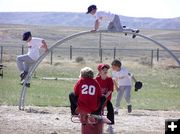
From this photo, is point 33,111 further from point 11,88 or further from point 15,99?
point 11,88

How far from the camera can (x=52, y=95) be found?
61.0 ft

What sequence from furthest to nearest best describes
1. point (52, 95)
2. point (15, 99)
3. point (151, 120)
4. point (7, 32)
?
point (7, 32), point (52, 95), point (15, 99), point (151, 120)

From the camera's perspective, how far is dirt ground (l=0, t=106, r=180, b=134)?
37.5 feet

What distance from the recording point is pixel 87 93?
9.24 m

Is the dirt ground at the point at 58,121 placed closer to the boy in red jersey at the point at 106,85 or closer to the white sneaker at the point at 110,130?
the white sneaker at the point at 110,130

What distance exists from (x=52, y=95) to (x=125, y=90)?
15.3ft

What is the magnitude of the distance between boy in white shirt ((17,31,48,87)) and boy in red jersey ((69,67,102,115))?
5.38 meters

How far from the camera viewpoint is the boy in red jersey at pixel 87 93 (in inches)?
364

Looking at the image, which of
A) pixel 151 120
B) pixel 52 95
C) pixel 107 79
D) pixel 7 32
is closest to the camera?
pixel 107 79

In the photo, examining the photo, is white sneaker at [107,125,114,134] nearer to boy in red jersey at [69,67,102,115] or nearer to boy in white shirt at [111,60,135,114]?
boy in red jersey at [69,67,102,115]

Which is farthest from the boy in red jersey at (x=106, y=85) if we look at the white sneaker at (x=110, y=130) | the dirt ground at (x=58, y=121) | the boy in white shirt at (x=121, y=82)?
the boy in white shirt at (x=121, y=82)

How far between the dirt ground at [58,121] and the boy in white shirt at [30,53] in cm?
109

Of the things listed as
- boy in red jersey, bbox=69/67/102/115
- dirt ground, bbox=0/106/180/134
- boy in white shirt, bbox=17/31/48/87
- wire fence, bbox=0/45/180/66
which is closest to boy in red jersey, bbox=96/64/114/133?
dirt ground, bbox=0/106/180/134

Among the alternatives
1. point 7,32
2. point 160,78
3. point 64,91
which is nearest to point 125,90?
point 64,91
